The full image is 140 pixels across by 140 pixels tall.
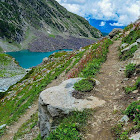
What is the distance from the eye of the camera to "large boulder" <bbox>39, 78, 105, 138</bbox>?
8.70 meters

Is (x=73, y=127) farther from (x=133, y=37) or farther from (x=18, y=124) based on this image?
(x=133, y=37)

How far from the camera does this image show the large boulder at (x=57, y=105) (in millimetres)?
8703

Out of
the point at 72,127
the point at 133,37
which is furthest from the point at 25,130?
the point at 133,37

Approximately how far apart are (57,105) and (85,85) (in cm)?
290

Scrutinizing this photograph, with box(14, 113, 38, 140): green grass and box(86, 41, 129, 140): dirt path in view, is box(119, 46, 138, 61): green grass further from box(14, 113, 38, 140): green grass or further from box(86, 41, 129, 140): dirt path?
box(14, 113, 38, 140): green grass

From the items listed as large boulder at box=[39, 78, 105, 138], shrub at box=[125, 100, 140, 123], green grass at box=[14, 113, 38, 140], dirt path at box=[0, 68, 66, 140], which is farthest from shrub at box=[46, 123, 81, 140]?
dirt path at box=[0, 68, 66, 140]

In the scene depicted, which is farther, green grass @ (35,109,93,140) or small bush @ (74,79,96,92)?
small bush @ (74,79,96,92)

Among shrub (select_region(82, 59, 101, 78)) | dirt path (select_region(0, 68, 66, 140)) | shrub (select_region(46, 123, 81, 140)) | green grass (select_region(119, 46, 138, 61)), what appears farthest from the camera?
green grass (select_region(119, 46, 138, 61))

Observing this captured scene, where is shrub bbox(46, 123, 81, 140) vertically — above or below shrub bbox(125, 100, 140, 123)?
below

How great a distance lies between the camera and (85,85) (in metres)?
10.8

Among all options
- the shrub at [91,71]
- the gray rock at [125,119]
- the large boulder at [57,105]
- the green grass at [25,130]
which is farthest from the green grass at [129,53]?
the green grass at [25,130]

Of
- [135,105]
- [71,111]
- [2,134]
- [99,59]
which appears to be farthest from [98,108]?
[2,134]

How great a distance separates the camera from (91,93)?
33.8ft

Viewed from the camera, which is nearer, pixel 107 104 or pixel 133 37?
pixel 107 104
